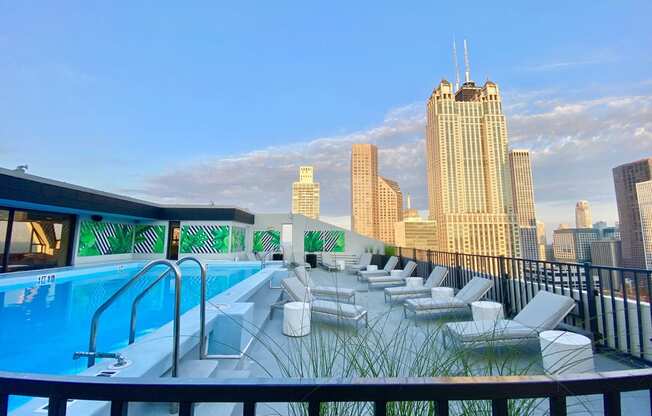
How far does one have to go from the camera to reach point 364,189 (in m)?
78.8

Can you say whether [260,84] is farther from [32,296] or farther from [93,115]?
[32,296]

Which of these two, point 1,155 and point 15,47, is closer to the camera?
point 15,47

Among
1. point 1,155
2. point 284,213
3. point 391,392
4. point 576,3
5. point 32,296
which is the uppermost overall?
point 576,3

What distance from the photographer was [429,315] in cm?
511

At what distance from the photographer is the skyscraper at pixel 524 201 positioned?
148 ft

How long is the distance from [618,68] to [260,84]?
16.5 m

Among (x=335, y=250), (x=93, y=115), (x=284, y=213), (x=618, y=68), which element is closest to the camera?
(x=618, y=68)

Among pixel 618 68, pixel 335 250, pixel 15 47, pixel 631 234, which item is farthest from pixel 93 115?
pixel 631 234

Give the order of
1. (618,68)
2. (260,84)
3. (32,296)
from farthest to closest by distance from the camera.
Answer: (260,84) < (618,68) < (32,296)

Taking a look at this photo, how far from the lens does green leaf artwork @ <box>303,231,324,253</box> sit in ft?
62.2

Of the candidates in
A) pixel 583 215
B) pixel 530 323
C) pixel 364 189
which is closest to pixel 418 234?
pixel 583 215

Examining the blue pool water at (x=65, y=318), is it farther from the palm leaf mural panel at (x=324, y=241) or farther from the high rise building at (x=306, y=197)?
the high rise building at (x=306, y=197)

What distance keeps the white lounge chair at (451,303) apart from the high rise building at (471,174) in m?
41.7

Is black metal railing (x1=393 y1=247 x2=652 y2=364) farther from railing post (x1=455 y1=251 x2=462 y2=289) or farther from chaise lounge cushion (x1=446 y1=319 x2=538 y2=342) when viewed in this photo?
railing post (x1=455 y1=251 x2=462 y2=289)
